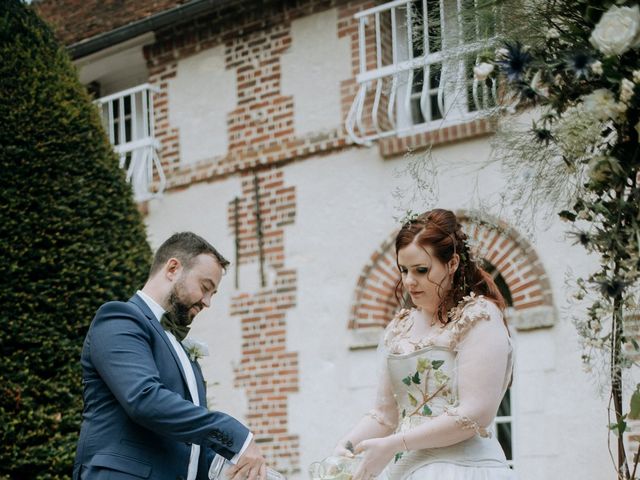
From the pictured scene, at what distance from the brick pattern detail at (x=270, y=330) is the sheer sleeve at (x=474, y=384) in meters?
5.31

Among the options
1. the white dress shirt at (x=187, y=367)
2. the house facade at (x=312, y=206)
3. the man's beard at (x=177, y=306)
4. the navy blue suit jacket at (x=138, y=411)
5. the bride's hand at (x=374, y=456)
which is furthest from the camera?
the house facade at (x=312, y=206)

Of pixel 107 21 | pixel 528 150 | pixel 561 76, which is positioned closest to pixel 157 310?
pixel 528 150

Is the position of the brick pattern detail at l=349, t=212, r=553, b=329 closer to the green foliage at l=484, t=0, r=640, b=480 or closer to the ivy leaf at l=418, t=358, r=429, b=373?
the ivy leaf at l=418, t=358, r=429, b=373

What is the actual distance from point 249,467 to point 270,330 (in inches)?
210

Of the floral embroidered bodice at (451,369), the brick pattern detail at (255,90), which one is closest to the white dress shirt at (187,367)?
the floral embroidered bodice at (451,369)

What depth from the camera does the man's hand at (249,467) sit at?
3.56m

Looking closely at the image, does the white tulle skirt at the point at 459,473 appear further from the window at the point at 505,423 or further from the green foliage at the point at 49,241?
the window at the point at 505,423

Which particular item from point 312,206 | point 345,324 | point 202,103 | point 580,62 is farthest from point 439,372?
point 202,103

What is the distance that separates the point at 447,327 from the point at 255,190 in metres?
5.83

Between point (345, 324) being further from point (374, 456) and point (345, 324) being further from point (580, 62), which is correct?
point (580, 62)

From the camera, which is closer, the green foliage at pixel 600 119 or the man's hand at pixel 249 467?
the green foliage at pixel 600 119

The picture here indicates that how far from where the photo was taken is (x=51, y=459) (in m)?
6.21

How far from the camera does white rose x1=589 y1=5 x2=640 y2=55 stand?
2.69 metres

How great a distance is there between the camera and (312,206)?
889cm
